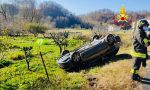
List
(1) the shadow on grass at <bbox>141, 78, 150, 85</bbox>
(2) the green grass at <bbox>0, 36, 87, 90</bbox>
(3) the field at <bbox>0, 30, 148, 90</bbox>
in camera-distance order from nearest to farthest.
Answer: (1) the shadow on grass at <bbox>141, 78, 150, 85</bbox> < (3) the field at <bbox>0, 30, 148, 90</bbox> < (2) the green grass at <bbox>0, 36, 87, 90</bbox>

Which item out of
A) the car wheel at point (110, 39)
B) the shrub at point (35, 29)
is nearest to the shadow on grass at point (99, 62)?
the car wheel at point (110, 39)

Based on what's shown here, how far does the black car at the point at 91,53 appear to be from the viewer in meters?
13.8

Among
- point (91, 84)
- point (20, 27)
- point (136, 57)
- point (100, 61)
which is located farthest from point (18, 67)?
point (20, 27)

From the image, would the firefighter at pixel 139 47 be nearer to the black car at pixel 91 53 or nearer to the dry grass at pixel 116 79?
the dry grass at pixel 116 79

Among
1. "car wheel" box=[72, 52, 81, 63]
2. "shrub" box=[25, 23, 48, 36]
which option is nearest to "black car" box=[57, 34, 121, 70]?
"car wheel" box=[72, 52, 81, 63]

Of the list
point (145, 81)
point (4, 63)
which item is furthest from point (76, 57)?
point (4, 63)

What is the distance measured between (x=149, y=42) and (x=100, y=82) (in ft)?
7.04

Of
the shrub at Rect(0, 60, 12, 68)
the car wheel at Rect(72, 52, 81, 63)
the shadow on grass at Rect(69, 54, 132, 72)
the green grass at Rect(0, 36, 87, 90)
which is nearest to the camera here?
the green grass at Rect(0, 36, 87, 90)

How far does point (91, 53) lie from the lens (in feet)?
46.7

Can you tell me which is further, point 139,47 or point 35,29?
point 35,29

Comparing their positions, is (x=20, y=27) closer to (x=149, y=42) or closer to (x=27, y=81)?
(x=27, y=81)

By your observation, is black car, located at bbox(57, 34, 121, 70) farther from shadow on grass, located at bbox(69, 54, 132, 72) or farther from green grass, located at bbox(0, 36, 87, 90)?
green grass, located at bbox(0, 36, 87, 90)

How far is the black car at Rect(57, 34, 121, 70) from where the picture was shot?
13848 millimetres

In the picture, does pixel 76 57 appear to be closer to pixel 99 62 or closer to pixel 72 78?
pixel 99 62
